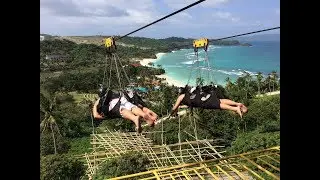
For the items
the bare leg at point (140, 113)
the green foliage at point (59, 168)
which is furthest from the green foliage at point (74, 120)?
the bare leg at point (140, 113)

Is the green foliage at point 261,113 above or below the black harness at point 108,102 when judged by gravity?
below

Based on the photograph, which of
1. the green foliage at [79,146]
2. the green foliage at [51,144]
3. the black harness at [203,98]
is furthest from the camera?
the green foliage at [79,146]

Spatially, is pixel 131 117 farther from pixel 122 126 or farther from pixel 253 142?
pixel 122 126

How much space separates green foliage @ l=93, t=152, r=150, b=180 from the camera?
8961 mm

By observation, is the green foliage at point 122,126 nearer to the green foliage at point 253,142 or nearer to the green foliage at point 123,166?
the green foliage at point 253,142

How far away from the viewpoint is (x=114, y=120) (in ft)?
47.9

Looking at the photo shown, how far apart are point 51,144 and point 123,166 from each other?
13.3ft

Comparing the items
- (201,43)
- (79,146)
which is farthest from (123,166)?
(79,146)

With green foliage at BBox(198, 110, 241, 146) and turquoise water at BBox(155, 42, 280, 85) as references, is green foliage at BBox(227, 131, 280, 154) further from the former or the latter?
turquoise water at BBox(155, 42, 280, 85)

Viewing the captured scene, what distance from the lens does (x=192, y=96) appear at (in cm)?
491

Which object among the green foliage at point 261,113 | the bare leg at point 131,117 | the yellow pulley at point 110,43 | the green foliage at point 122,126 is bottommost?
the green foliage at point 122,126

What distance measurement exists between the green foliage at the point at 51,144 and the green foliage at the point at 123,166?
3.24m

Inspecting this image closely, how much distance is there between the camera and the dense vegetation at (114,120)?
990 centimetres
